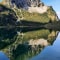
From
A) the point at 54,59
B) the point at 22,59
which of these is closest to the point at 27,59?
the point at 22,59

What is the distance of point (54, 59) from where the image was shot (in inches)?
922

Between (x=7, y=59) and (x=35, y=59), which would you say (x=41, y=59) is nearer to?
(x=35, y=59)

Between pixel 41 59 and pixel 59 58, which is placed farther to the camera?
pixel 59 58

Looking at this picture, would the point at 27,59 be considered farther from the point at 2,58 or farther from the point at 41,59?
the point at 2,58

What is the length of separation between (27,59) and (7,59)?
189 centimetres

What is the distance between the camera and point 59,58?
24484mm

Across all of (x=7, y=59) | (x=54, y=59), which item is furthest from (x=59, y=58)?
(x=7, y=59)

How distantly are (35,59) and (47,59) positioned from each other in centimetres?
112

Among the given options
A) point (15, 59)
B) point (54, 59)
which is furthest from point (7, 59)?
point (54, 59)

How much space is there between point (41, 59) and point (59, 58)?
7.74 ft

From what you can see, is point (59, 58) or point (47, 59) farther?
point (59, 58)

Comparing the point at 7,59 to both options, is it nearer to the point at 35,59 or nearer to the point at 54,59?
the point at 35,59

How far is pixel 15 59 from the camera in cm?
2378

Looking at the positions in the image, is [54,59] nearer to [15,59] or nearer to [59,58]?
[59,58]
